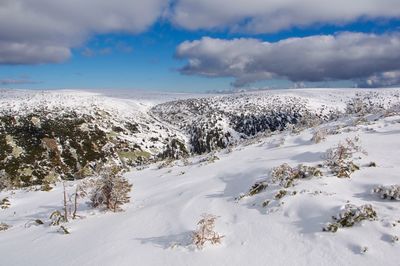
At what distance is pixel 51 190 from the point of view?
16422 millimetres

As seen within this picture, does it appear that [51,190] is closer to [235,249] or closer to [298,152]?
[298,152]

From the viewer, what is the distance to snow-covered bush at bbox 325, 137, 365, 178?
9.50 meters

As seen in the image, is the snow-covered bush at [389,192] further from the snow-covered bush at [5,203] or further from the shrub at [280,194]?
the snow-covered bush at [5,203]

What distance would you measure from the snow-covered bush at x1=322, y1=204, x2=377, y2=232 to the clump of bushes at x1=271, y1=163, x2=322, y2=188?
7.39 ft

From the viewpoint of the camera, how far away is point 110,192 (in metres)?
11.4

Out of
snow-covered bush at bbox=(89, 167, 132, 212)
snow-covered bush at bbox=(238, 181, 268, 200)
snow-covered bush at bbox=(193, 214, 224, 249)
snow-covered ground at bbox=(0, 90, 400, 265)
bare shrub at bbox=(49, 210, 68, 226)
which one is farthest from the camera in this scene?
snow-covered bush at bbox=(89, 167, 132, 212)

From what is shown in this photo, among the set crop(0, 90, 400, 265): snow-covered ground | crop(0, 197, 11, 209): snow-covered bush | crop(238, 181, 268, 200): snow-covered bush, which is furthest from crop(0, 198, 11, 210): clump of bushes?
crop(238, 181, 268, 200): snow-covered bush

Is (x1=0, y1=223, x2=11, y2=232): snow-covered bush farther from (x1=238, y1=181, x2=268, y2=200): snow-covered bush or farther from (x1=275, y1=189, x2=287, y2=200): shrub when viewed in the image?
(x1=275, y1=189, x2=287, y2=200): shrub

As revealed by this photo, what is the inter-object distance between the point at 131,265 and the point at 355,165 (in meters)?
6.29

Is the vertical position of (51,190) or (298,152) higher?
(298,152)

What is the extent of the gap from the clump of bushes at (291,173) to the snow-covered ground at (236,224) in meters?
0.23

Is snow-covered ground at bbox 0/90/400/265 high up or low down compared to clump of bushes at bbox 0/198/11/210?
up

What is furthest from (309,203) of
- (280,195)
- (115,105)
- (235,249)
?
(115,105)

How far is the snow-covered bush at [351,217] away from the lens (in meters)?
6.89
